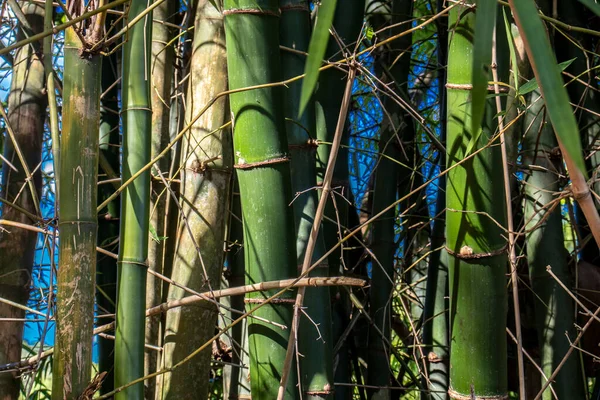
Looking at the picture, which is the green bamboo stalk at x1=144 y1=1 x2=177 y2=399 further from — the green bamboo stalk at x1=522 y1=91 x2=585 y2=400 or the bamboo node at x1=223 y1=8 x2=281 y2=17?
the green bamboo stalk at x1=522 y1=91 x2=585 y2=400

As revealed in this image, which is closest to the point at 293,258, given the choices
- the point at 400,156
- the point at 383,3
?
the point at 400,156

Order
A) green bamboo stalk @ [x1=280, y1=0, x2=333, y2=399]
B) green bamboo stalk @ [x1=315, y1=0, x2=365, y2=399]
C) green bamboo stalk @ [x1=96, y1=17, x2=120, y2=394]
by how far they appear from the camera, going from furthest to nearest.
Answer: green bamboo stalk @ [x1=96, y1=17, x2=120, y2=394], green bamboo stalk @ [x1=315, y1=0, x2=365, y2=399], green bamboo stalk @ [x1=280, y1=0, x2=333, y2=399]

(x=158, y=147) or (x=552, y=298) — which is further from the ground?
(x=158, y=147)

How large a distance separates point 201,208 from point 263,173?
24cm

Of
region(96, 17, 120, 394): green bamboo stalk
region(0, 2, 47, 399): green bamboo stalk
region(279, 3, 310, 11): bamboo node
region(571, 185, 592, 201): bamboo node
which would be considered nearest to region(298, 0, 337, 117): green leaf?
region(571, 185, 592, 201): bamboo node

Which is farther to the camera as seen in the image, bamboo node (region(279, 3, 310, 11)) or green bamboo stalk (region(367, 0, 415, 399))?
green bamboo stalk (region(367, 0, 415, 399))

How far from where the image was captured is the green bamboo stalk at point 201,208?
962 mm

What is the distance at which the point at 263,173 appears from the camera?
79 cm

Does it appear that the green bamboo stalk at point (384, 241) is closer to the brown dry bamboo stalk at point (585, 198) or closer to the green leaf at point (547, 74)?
the brown dry bamboo stalk at point (585, 198)

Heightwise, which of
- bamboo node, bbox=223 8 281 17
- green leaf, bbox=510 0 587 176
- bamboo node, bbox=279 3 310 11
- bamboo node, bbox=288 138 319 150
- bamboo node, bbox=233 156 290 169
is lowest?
green leaf, bbox=510 0 587 176

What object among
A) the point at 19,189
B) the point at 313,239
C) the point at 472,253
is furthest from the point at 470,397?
the point at 19,189

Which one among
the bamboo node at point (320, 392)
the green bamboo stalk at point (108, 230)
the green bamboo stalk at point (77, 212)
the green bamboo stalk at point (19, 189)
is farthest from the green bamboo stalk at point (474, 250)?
the green bamboo stalk at point (19, 189)

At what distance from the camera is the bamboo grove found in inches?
25.9

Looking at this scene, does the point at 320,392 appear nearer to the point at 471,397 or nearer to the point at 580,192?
the point at 471,397
